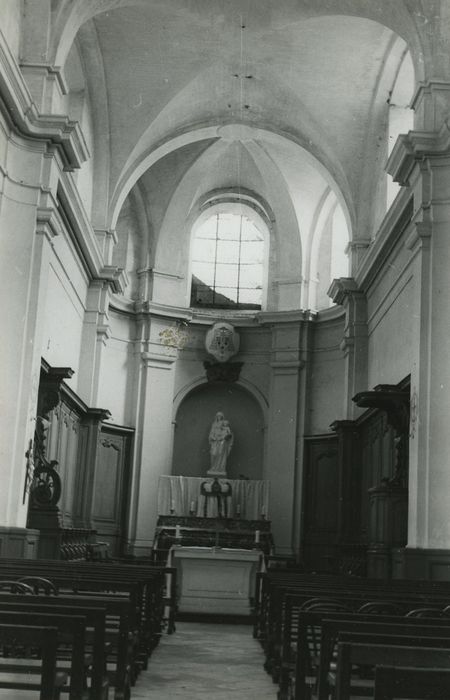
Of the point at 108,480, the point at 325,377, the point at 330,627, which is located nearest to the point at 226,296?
the point at 325,377

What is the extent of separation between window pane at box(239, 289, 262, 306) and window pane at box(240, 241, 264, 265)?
2.60 feet

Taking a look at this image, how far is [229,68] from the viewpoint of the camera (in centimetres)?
1942

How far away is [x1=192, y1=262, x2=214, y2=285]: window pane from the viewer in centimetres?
2545

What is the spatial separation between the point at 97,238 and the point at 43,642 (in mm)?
17897

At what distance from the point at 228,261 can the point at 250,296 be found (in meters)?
1.14

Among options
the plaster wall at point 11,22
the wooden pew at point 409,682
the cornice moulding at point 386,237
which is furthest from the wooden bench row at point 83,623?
the cornice moulding at point 386,237

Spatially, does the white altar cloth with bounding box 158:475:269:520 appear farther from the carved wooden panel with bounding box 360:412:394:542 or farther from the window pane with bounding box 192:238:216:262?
the window pane with bounding box 192:238:216:262

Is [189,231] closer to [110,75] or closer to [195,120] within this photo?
[195,120]

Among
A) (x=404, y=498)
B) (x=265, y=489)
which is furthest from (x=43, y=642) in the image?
(x=265, y=489)

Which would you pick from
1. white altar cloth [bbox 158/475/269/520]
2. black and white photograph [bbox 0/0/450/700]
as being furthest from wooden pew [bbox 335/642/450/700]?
white altar cloth [bbox 158/475/269/520]

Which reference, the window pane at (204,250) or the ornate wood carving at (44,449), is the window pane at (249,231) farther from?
the ornate wood carving at (44,449)

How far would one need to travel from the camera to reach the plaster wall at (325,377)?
74.7ft

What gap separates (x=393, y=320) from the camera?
56.9 ft

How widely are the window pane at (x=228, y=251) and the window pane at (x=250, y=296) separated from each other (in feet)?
2.94
